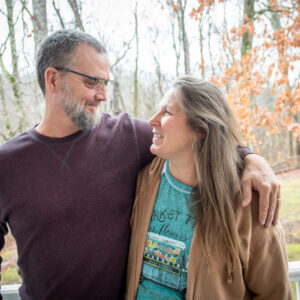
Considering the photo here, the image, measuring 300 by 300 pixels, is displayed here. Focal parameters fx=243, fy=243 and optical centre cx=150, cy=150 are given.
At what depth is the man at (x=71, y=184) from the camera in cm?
124

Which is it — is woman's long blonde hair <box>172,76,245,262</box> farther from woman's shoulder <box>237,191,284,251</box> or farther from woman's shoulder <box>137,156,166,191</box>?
woman's shoulder <box>137,156,166,191</box>

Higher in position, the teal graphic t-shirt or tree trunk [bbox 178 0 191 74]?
tree trunk [bbox 178 0 191 74]

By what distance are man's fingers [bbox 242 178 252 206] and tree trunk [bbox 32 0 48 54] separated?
197 cm

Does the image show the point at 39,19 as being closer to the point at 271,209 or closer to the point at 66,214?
the point at 66,214

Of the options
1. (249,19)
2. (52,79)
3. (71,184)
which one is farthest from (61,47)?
(249,19)

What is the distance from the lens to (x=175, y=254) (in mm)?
1202

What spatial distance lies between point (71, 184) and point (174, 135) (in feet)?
1.94

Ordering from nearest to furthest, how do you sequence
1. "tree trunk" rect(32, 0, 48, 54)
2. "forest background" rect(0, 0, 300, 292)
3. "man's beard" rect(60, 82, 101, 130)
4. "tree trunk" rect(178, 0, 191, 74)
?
1. "man's beard" rect(60, 82, 101, 130)
2. "tree trunk" rect(32, 0, 48, 54)
3. "forest background" rect(0, 0, 300, 292)
4. "tree trunk" rect(178, 0, 191, 74)

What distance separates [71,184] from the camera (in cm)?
127

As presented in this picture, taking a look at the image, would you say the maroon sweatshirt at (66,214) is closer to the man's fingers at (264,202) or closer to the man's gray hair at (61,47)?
the man's gray hair at (61,47)

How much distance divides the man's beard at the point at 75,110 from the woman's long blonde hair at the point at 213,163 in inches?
19.9

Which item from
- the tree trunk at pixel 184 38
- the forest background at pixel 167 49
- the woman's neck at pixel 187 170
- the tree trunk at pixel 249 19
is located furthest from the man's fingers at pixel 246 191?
the tree trunk at pixel 249 19

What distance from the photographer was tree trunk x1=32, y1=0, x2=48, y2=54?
2018mm

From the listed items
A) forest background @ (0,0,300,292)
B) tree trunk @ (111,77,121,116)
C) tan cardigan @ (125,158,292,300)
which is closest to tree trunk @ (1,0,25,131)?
forest background @ (0,0,300,292)
